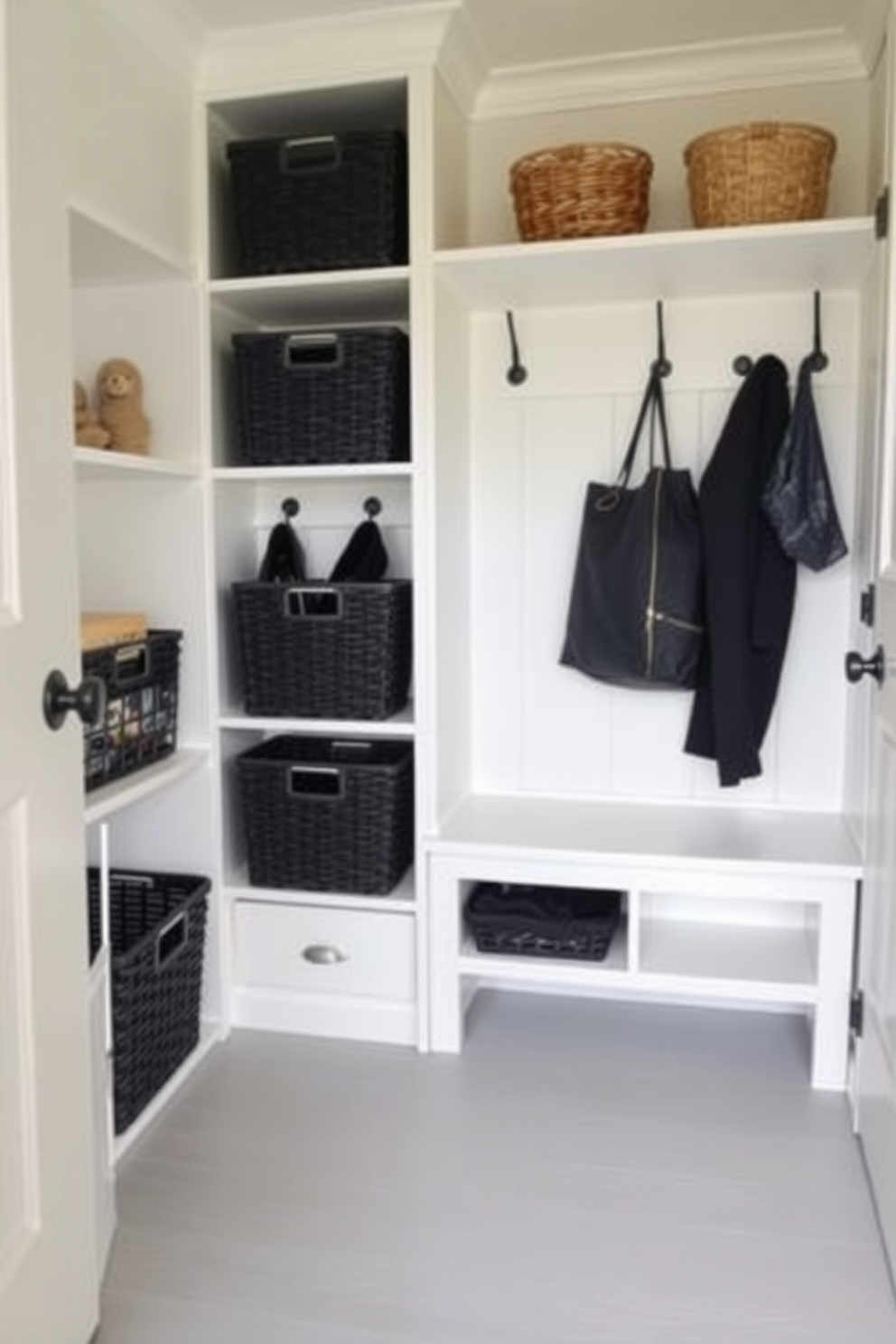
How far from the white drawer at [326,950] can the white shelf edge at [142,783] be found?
0.36m

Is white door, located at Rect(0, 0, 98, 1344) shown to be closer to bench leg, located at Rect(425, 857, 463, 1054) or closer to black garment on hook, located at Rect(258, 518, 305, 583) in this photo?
bench leg, located at Rect(425, 857, 463, 1054)

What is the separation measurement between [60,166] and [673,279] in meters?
1.38

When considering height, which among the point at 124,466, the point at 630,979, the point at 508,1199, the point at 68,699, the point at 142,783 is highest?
the point at 124,466

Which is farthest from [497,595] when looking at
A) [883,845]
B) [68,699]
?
[68,699]

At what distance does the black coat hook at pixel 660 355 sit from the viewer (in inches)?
98.7

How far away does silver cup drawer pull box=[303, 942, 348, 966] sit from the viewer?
245 centimetres

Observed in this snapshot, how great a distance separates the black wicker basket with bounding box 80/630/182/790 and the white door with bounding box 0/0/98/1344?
2.03ft

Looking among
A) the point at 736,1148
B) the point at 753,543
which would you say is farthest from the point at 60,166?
the point at 736,1148

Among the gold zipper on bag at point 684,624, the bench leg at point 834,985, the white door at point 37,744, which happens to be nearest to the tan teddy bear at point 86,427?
the white door at point 37,744

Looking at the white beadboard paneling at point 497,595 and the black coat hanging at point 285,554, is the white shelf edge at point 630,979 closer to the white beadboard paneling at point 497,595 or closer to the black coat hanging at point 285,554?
the white beadboard paneling at point 497,595

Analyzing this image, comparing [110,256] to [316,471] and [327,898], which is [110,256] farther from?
[327,898]

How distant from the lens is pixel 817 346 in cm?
243

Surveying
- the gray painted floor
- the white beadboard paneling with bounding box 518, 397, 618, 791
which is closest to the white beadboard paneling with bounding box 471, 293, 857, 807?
the white beadboard paneling with bounding box 518, 397, 618, 791

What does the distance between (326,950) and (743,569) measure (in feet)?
4.01
